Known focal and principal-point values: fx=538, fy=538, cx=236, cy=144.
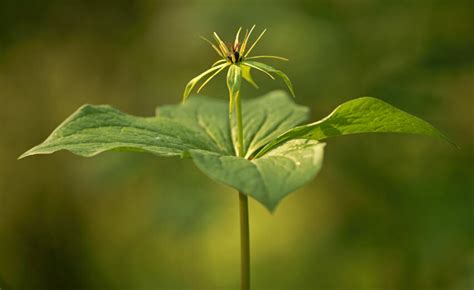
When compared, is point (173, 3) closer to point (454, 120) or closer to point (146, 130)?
point (454, 120)

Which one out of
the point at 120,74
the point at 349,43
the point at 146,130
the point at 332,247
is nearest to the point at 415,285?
the point at 332,247

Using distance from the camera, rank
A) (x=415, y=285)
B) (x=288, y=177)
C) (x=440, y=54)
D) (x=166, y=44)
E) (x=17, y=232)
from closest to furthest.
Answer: (x=288, y=177) < (x=415, y=285) < (x=440, y=54) < (x=17, y=232) < (x=166, y=44)

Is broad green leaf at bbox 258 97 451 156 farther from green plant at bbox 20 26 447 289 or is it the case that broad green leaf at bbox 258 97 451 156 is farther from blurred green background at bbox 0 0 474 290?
blurred green background at bbox 0 0 474 290

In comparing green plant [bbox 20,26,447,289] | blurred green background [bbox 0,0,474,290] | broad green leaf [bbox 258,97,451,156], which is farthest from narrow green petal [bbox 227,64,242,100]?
blurred green background [bbox 0,0,474,290]

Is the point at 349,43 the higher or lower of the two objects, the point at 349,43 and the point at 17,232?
the higher

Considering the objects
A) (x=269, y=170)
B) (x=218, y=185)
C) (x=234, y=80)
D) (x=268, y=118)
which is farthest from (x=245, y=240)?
(x=218, y=185)

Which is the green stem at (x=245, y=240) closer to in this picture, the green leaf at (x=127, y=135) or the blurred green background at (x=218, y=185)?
the green leaf at (x=127, y=135)

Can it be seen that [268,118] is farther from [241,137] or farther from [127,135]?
[127,135]

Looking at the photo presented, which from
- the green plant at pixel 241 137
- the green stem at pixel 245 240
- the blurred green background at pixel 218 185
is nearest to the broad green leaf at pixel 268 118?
the green plant at pixel 241 137
